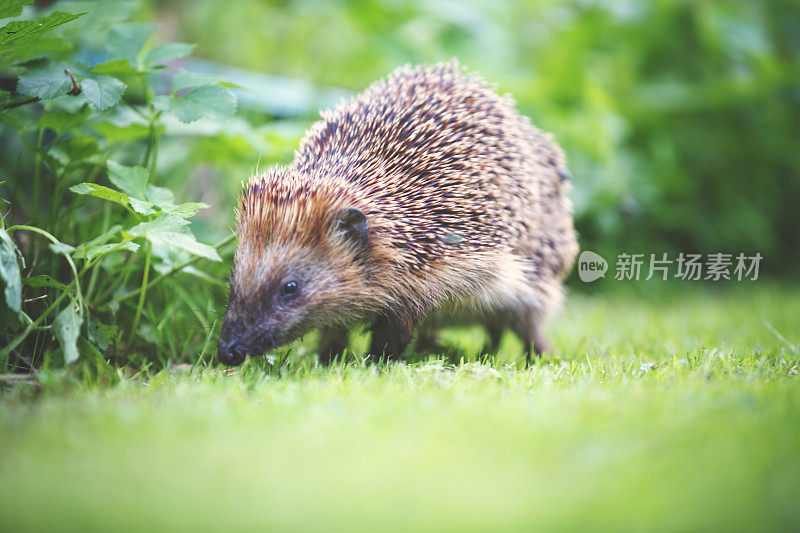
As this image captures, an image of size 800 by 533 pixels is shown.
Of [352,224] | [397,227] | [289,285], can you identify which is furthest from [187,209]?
[397,227]

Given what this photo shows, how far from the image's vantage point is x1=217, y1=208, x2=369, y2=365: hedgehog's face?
3678 mm

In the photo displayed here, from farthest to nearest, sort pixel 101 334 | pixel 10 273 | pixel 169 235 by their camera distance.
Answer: pixel 101 334 → pixel 169 235 → pixel 10 273

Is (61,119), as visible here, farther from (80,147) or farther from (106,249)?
(106,249)

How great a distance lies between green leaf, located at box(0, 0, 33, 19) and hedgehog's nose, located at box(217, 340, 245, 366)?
1.95 metres

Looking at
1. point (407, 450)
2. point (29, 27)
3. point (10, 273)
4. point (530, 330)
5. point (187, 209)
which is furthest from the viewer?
point (530, 330)

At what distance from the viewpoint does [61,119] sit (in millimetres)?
3951

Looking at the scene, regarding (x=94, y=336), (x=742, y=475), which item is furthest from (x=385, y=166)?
(x=742, y=475)

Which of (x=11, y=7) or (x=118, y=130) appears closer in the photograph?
(x=11, y=7)

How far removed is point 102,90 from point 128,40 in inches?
21.2

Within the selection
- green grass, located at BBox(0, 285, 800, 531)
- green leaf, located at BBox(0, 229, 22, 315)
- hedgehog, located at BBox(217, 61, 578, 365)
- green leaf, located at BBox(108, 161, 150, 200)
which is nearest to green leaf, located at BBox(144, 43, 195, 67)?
green leaf, located at BBox(108, 161, 150, 200)

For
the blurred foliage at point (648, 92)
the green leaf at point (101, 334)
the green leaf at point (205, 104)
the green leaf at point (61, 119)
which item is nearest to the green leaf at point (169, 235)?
the green leaf at point (101, 334)

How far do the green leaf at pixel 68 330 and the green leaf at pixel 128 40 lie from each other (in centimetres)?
155

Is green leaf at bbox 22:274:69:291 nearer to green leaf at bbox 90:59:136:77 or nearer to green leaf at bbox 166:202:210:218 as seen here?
green leaf at bbox 166:202:210:218

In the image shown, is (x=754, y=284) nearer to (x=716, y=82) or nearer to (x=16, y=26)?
(x=716, y=82)
